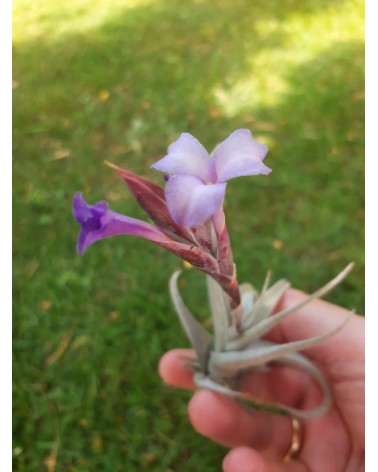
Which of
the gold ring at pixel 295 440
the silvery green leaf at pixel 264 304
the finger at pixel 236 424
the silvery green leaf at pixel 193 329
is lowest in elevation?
the gold ring at pixel 295 440

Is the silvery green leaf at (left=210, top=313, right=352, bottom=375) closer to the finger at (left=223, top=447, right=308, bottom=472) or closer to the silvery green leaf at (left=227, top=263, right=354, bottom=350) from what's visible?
the silvery green leaf at (left=227, top=263, right=354, bottom=350)

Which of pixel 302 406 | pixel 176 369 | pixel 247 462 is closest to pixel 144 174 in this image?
pixel 176 369

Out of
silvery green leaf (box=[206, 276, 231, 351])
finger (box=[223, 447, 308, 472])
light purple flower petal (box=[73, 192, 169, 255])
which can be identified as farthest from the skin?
light purple flower petal (box=[73, 192, 169, 255])

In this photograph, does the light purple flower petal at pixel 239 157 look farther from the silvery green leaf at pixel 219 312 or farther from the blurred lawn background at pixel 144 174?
the blurred lawn background at pixel 144 174

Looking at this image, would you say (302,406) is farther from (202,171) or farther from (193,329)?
(202,171)

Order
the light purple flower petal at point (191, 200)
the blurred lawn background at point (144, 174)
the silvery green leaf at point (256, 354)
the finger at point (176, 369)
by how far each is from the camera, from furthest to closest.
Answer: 1. the blurred lawn background at point (144, 174)
2. the finger at point (176, 369)
3. the silvery green leaf at point (256, 354)
4. the light purple flower petal at point (191, 200)

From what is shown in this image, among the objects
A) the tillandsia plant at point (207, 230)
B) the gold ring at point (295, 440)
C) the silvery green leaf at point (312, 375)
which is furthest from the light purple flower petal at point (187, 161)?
the gold ring at point (295, 440)
